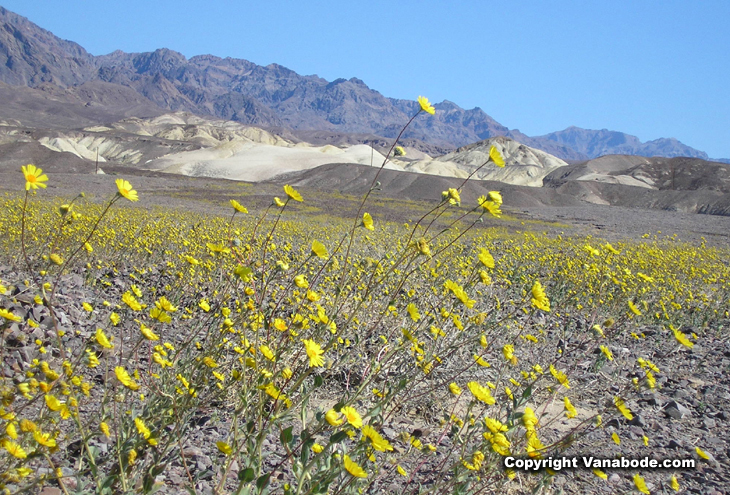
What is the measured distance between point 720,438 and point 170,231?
7.32m

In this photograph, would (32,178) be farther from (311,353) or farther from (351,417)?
(351,417)

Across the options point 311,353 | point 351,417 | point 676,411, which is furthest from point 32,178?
point 676,411

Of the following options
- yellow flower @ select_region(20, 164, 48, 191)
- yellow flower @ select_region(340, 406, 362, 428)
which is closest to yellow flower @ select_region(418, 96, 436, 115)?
yellow flower @ select_region(340, 406, 362, 428)

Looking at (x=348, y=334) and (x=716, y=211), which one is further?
(x=716, y=211)

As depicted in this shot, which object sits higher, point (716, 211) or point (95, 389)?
point (716, 211)

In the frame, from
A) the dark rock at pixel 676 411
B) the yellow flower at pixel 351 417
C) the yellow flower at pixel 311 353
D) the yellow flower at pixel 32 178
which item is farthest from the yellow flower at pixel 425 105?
the dark rock at pixel 676 411

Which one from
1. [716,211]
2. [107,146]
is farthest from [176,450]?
[107,146]

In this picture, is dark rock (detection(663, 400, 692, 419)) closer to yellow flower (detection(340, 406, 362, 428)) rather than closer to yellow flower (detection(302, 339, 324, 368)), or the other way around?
yellow flower (detection(340, 406, 362, 428))

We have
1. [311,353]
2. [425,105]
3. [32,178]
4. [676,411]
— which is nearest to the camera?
[311,353]

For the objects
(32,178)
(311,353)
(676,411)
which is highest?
(32,178)

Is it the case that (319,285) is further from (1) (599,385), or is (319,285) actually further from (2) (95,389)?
(1) (599,385)

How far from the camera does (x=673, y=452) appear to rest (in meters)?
3.07

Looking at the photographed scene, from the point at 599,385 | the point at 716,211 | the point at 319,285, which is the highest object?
the point at 716,211

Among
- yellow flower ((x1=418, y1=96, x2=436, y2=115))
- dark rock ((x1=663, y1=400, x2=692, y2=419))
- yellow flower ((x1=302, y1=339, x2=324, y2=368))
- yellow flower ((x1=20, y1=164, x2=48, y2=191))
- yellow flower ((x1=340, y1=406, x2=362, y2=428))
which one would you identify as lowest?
dark rock ((x1=663, y1=400, x2=692, y2=419))
